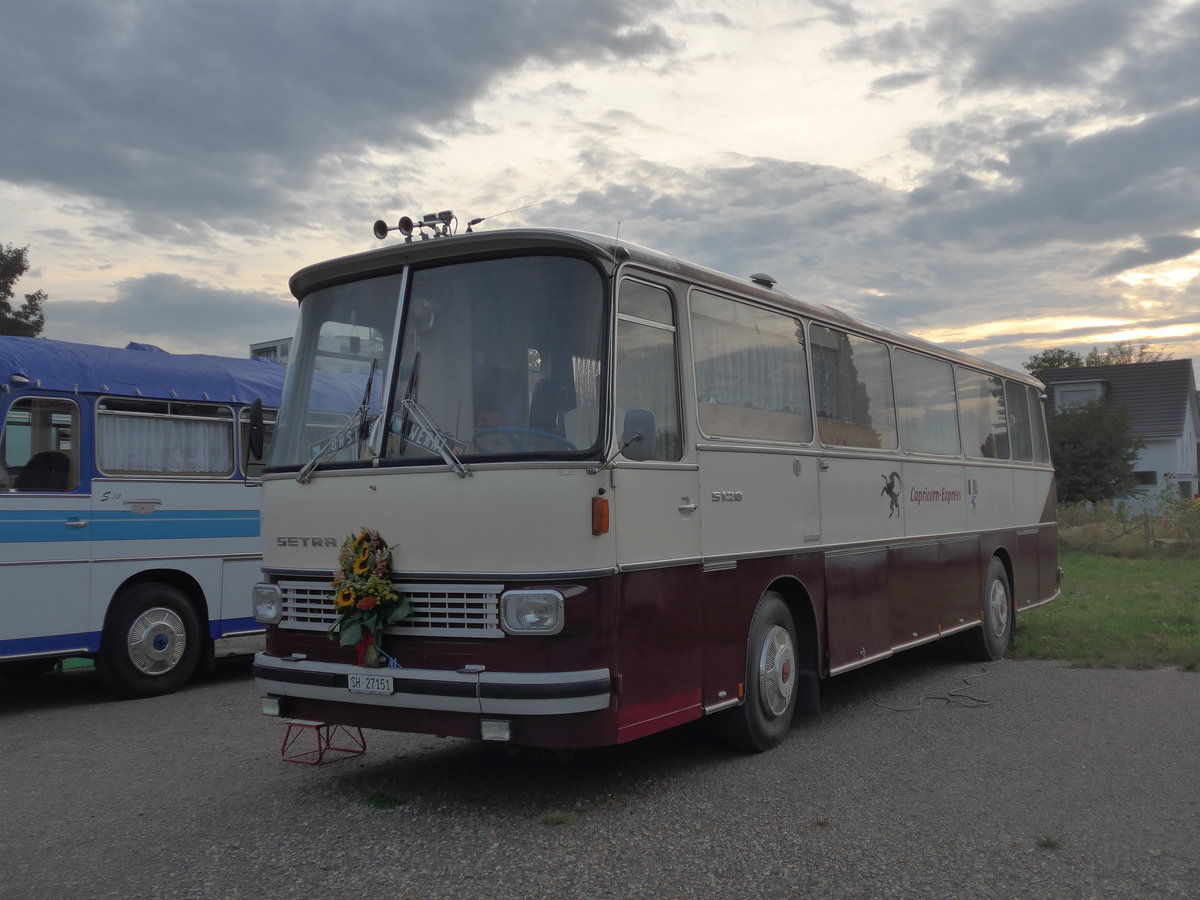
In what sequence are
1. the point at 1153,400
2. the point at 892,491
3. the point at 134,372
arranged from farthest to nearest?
1. the point at 1153,400
2. the point at 134,372
3. the point at 892,491

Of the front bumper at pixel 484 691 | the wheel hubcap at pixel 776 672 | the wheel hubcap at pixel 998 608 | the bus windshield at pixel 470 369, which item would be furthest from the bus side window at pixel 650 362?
the wheel hubcap at pixel 998 608

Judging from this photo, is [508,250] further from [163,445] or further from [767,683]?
[163,445]

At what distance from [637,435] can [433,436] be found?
1.08 meters

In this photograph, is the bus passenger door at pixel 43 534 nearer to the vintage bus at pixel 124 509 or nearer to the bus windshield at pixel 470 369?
the vintage bus at pixel 124 509

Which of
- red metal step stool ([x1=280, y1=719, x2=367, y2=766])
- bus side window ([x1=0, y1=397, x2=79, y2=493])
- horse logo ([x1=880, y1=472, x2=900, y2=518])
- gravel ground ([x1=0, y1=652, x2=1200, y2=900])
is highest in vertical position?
bus side window ([x1=0, y1=397, x2=79, y2=493])

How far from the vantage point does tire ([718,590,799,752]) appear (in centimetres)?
712

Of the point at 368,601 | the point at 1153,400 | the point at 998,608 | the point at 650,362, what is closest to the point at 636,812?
the point at 368,601

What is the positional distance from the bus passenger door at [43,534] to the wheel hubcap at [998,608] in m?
8.56

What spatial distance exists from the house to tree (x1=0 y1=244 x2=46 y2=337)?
39.2 meters

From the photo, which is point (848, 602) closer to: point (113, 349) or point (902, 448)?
point (902, 448)

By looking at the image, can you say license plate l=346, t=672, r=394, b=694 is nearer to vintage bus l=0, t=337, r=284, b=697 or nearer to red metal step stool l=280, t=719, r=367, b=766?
red metal step stool l=280, t=719, r=367, b=766

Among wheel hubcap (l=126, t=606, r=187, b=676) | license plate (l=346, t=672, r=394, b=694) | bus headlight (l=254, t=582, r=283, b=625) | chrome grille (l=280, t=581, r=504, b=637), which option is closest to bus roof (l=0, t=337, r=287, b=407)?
wheel hubcap (l=126, t=606, r=187, b=676)

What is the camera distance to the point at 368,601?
6000 millimetres

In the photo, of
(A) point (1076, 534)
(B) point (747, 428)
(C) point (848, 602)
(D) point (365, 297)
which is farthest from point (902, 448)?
(A) point (1076, 534)
